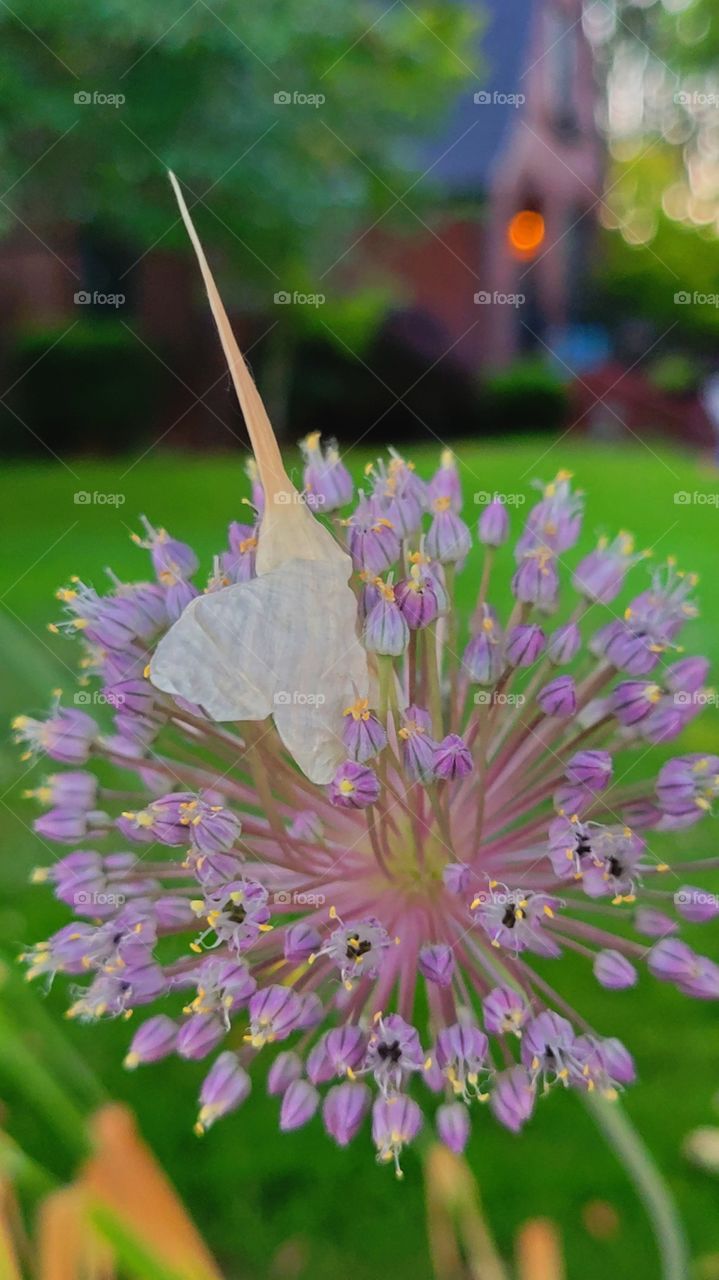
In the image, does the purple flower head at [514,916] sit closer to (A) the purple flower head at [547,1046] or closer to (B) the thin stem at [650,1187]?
(A) the purple flower head at [547,1046]

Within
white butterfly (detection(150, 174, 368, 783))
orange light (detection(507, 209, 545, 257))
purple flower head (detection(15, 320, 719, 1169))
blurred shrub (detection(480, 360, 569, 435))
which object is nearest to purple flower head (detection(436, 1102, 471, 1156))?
purple flower head (detection(15, 320, 719, 1169))

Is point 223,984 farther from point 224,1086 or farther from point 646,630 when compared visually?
point 646,630

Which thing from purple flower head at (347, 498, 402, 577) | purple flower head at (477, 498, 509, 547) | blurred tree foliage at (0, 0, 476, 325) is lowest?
purple flower head at (477, 498, 509, 547)

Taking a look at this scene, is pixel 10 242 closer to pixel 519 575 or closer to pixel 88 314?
pixel 88 314

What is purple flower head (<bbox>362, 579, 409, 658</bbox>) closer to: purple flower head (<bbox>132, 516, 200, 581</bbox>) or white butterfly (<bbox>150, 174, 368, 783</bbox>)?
Answer: white butterfly (<bbox>150, 174, 368, 783</bbox>)

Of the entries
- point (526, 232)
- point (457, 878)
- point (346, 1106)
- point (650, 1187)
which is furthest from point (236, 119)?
point (650, 1187)

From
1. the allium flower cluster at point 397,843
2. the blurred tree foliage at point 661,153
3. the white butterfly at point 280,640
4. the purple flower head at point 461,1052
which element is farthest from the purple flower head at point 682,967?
the blurred tree foliage at point 661,153
